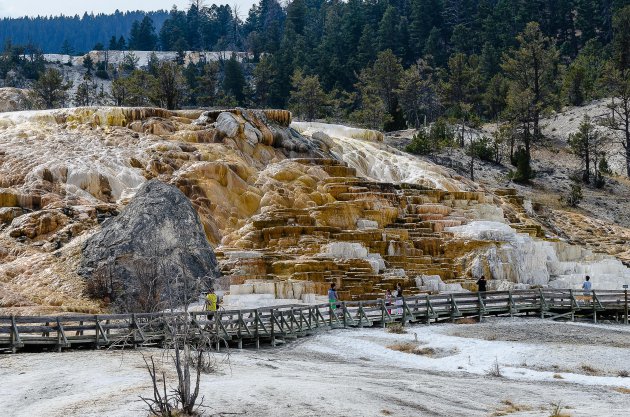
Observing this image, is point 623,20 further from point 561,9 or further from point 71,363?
point 71,363

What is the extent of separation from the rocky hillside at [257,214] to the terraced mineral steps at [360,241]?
0.07 meters

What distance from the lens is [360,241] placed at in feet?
132

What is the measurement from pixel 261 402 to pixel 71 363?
21.7 feet

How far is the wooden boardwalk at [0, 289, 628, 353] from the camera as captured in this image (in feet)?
76.9

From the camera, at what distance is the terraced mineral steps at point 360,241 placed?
36.5 meters

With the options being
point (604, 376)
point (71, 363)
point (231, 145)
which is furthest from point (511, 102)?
point (71, 363)

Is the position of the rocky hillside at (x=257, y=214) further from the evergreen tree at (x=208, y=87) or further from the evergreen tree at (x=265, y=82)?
the evergreen tree at (x=265, y=82)

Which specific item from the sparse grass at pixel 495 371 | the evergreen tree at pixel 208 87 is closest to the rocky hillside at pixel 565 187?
the sparse grass at pixel 495 371

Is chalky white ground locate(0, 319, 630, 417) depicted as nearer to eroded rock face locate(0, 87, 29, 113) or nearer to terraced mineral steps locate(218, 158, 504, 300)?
terraced mineral steps locate(218, 158, 504, 300)

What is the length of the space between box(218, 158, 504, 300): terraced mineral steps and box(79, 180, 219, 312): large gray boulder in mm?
1995

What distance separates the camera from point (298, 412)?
16219 millimetres

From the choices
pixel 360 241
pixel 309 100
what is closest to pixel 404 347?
pixel 360 241

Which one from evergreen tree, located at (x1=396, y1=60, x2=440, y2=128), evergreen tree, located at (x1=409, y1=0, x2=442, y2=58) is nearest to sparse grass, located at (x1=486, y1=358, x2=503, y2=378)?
evergreen tree, located at (x1=396, y1=60, x2=440, y2=128)

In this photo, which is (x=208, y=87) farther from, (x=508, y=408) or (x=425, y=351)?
(x=508, y=408)
